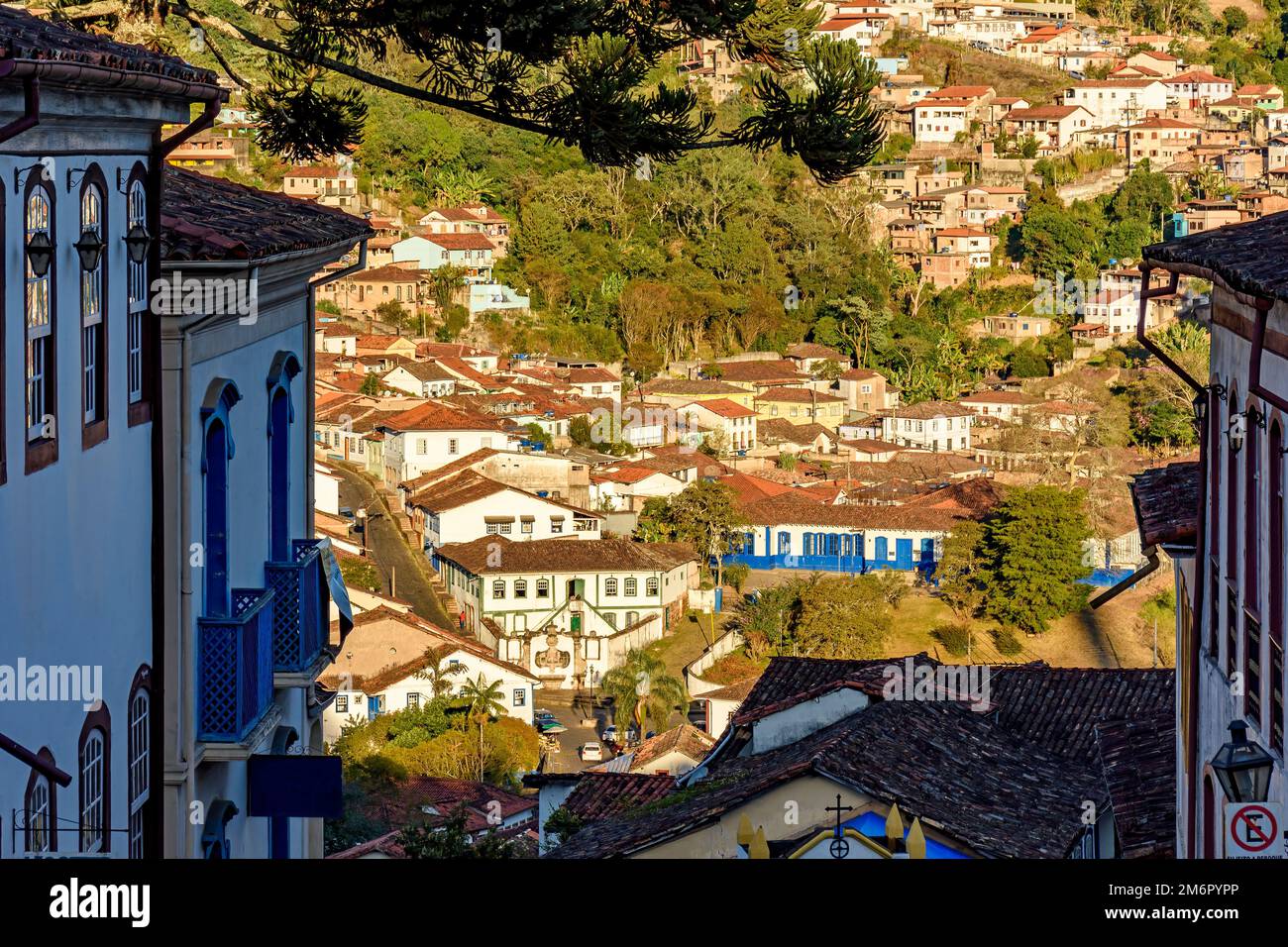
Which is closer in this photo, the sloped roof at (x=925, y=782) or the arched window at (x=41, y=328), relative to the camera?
the arched window at (x=41, y=328)

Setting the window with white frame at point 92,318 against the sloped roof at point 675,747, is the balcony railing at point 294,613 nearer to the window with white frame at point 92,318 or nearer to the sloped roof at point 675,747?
the window with white frame at point 92,318

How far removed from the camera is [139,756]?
24.9 feet

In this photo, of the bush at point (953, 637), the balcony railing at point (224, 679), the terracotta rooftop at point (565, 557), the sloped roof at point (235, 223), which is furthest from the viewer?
the bush at point (953, 637)

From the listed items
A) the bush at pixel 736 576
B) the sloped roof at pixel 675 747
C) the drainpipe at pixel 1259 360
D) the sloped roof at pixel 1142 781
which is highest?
the drainpipe at pixel 1259 360

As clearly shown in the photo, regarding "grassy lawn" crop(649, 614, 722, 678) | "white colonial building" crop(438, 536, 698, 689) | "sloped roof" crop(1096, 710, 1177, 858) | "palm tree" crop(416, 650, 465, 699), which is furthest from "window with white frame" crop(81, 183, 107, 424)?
"white colonial building" crop(438, 536, 698, 689)

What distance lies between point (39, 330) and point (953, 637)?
42.1 m

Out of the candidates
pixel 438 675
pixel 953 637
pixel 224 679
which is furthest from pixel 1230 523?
pixel 953 637

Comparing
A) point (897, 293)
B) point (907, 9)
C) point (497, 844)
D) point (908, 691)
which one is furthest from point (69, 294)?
point (907, 9)

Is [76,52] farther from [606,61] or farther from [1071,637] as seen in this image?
[1071,637]

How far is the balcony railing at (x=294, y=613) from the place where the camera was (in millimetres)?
9688

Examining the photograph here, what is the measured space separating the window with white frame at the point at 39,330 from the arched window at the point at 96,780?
118 cm

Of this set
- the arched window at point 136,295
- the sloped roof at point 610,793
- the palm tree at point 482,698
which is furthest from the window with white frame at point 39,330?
the palm tree at point 482,698
